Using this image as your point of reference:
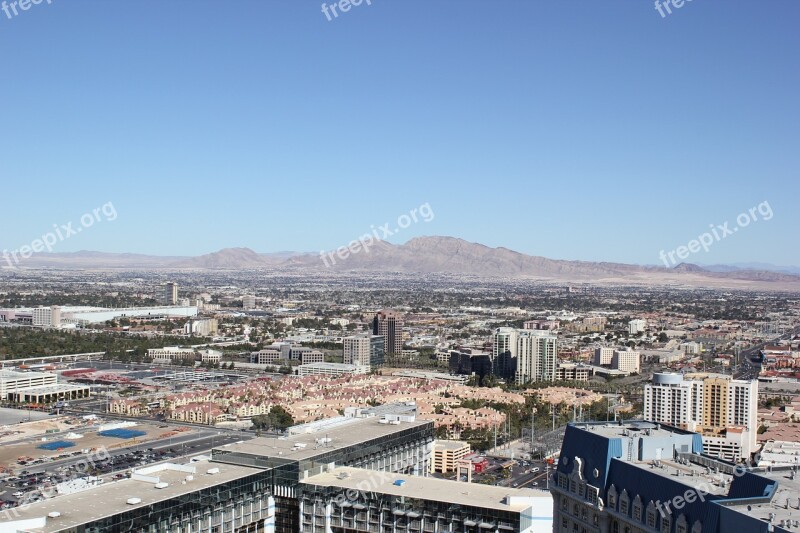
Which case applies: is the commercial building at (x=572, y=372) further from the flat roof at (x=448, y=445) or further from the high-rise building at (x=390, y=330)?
the flat roof at (x=448, y=445)

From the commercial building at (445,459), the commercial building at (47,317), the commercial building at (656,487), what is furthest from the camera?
the commercial building at (47,317)

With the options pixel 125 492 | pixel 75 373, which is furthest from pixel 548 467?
pixel 75 373

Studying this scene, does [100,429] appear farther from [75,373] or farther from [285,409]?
[75,373]

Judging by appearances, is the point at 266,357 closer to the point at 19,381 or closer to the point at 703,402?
the point at 19,381

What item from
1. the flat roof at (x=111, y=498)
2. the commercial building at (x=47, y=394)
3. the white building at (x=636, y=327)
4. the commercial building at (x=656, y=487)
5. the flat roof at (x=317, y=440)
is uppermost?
the commercial building at (x=656, y=487)

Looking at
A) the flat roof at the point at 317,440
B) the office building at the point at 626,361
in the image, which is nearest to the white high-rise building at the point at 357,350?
the office building at the point at 626,361
